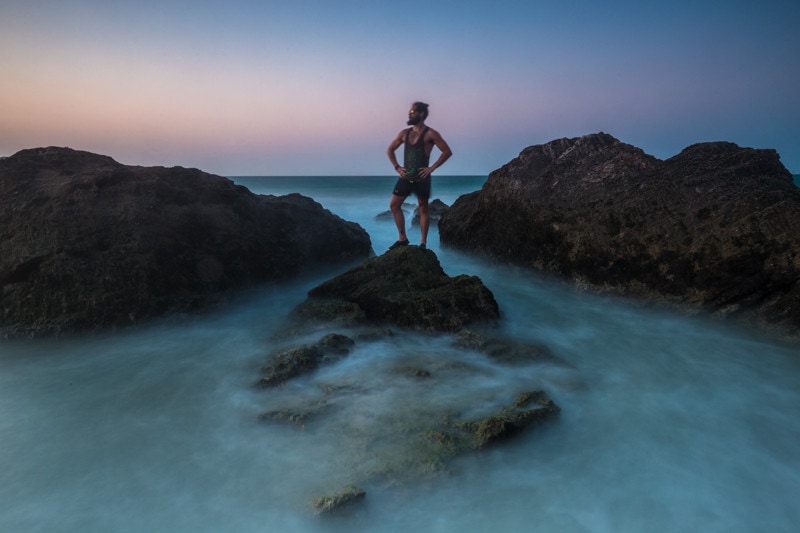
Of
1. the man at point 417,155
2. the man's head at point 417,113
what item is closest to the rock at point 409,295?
the man at point 417,155

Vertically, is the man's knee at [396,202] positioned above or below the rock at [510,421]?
above

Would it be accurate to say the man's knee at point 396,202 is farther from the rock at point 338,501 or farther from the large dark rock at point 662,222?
the rock at point 338,501

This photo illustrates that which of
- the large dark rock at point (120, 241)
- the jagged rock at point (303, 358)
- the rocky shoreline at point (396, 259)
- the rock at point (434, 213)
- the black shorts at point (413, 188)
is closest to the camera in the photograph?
the jagged rock at point (303, 358)

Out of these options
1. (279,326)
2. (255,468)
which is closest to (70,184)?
(279,326)

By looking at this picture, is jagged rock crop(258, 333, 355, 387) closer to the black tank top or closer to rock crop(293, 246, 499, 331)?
rock crop(293, 246, 499, 331)

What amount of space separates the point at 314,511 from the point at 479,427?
42.8 inches

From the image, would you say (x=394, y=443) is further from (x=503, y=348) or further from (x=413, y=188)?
(x=413, y=188)

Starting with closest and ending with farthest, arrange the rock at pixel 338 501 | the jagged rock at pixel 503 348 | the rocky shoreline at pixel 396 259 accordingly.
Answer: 1. the rock at pixel 338 501
2. the rocky shoreline at pixel 396 259
3. the jagged rock at pixel 503 348

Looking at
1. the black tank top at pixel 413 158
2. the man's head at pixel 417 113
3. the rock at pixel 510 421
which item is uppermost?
the man's head at pixel 417 113

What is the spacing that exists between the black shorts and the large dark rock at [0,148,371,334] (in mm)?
1794

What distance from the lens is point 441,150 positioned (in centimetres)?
745

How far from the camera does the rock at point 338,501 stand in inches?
92.0

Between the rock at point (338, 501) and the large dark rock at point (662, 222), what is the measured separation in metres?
4.42

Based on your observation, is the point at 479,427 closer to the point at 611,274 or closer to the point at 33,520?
the point at 33,520
